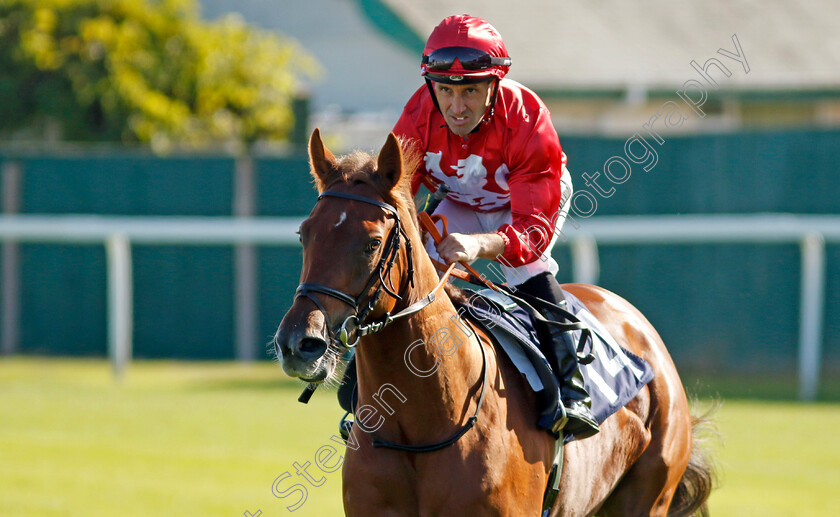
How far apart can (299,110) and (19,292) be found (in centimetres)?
376

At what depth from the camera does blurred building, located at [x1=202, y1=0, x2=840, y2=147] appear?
15.5 metres

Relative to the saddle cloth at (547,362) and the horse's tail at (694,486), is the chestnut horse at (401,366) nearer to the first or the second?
the saddle cloth at (547,362)

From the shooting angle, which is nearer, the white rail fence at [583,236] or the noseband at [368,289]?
the noseband at [368,289]

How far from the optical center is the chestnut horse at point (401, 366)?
2.85 meters

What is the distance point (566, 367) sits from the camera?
12.3ft

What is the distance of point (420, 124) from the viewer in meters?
3.76

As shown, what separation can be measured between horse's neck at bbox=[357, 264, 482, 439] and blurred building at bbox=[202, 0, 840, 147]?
1158 centimetres

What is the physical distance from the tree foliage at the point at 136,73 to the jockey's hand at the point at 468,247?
39.8 ft

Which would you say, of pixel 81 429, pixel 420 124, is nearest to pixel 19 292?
pixel 81 429

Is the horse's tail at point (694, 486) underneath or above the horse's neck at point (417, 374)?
underneath

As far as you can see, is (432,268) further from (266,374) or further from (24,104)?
(24,104)

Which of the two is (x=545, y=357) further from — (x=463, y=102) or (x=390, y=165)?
(x=390, y=165)

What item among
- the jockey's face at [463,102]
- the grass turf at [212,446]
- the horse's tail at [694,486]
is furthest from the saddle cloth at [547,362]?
the grass turf at [212,446]

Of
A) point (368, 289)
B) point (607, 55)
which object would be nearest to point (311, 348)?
point (368, 289)
